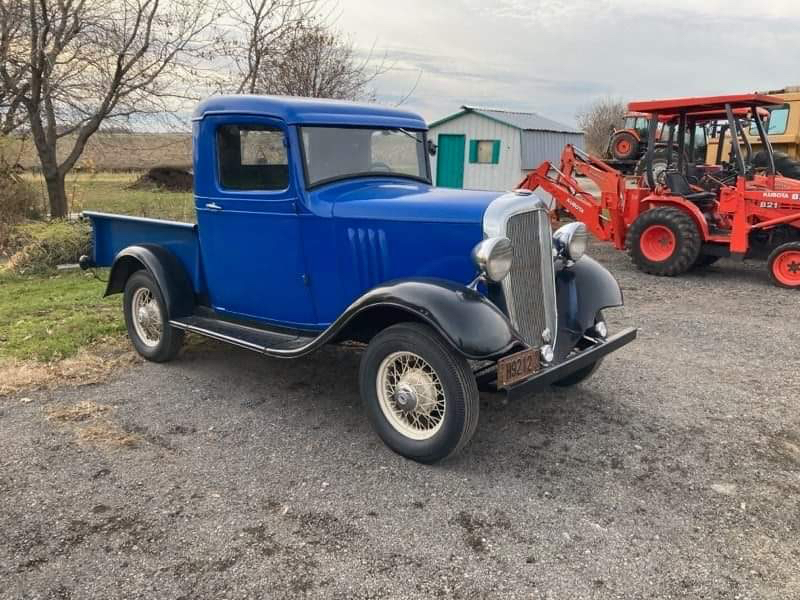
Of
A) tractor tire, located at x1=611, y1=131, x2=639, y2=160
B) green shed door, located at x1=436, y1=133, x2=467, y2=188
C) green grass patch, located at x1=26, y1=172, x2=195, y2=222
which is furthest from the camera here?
tractor tire, located at x1=611, y1=131, x2=639, y2=160

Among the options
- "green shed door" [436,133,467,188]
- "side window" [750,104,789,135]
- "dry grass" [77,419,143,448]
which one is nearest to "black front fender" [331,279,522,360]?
"dry grass" [77,419,143,448]

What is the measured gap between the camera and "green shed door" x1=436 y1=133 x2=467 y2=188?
16.6 m

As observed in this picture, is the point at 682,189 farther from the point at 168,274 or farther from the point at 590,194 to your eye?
the point at 168,274

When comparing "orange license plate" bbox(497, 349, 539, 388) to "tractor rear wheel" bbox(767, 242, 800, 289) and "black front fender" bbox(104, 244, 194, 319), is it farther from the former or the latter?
"tractor rear wheel" bbox(767, 242, 800, 289)

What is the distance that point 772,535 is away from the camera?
9.78 ft

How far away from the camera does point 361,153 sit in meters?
4.56

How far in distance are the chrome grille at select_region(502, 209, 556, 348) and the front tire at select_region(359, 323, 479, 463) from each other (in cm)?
61

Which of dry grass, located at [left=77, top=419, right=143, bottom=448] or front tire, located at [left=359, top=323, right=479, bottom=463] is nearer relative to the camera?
front tire, located at [left=359, top=323, right=479, bottom=463]

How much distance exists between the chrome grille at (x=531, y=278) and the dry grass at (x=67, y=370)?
3218 mm

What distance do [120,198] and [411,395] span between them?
16718 mm

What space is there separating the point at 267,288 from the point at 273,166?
2.84ft

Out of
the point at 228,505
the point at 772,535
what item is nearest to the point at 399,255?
the point at 228,505

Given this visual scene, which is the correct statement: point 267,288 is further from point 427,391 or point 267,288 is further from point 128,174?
point 128,174

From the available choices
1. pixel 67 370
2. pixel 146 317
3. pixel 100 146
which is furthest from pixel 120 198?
pixel 67 370
